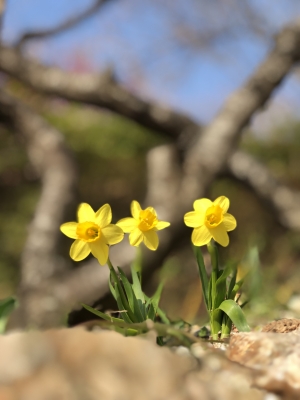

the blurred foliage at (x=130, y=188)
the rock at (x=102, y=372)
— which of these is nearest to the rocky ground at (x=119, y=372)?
the rock at (x=102, y=372)

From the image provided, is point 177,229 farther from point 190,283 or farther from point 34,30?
point 34,30

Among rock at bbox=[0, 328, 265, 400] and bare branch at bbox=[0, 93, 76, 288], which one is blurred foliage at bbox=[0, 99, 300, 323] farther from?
rock at bbox=[0, 328, 265, 400]

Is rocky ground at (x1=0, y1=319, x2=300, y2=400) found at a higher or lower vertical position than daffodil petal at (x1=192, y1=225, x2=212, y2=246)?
lower

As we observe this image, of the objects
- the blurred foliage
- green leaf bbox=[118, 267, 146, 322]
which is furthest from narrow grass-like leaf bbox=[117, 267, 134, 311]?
the blurred foliage

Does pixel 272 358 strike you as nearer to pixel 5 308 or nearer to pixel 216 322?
pixel 216 322

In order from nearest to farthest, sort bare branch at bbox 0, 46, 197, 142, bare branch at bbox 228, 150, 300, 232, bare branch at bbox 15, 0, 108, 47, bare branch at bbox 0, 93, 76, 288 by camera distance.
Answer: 1. bare branch at bbox 0, 93, 76, 288
2. bare branch at bbox 228, 150, 300, 232
3. bare branch at bbox 0, 46, 197, 142
4. bare branch at bbox 15, 0, 108, 47

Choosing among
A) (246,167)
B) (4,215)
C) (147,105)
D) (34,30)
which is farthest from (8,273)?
(34,30)

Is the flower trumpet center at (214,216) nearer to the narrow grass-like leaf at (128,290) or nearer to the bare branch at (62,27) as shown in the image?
the narrow grass-like leaf at (128,290)

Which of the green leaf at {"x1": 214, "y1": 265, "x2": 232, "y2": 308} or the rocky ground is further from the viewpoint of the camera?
the green leaf at {"x1": 214, "y1": 265, "x2": 232, "y2": 308}
